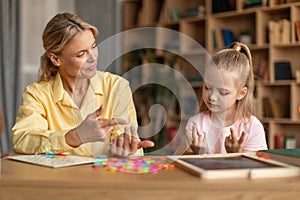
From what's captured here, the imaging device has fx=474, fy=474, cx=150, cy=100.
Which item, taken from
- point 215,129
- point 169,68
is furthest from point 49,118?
point 169,68

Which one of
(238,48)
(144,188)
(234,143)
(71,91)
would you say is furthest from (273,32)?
(144,188)

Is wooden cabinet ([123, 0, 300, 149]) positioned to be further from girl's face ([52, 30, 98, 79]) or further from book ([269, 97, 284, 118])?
girl's face ([52, 30, 98, 79])

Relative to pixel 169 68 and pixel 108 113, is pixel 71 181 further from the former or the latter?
pixel 169 68

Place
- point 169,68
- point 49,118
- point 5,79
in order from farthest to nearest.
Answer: point 169,68 < point 5,79 < point 49,118

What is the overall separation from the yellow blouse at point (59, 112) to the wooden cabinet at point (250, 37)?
2189mm

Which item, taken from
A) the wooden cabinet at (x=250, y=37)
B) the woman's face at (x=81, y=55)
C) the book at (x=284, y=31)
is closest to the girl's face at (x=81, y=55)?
the woman's face at (x=81, y=55)

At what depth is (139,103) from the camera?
541 cm

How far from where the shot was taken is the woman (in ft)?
5.35

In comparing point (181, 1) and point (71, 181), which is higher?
point (181, 1)

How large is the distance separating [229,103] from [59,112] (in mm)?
627

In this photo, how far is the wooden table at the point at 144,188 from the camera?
0.94 meters

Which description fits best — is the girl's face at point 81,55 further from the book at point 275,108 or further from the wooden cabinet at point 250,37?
the book at point 275,108

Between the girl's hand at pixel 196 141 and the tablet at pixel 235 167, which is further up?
the girl's hand at pixel 196 141

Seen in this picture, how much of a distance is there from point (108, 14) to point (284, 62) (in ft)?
6.96
